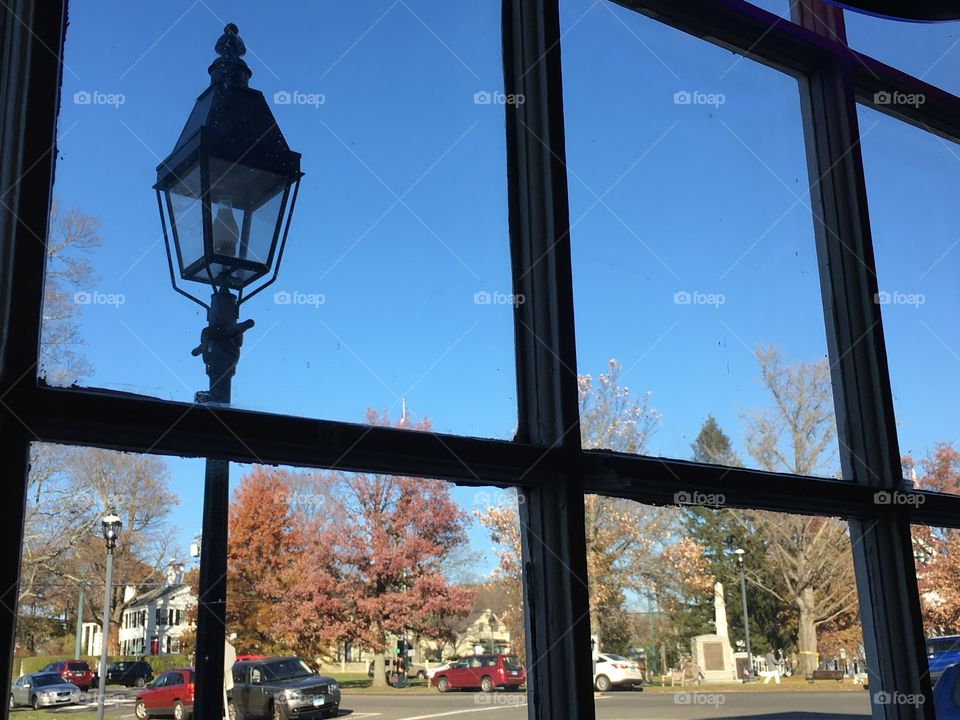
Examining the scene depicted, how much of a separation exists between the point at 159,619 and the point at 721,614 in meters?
1.31

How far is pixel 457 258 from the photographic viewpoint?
196cm

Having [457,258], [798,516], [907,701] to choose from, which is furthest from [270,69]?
[907,701]

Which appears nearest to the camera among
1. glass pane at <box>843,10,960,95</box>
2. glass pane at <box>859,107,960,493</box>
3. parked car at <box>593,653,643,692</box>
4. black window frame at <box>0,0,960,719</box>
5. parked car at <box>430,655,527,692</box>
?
black window frame at <box>0,0,960,719</box>

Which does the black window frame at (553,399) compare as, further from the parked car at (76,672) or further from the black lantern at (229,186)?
the black lantern at (229,186)

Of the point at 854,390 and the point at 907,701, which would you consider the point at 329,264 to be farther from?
the point at 907,701

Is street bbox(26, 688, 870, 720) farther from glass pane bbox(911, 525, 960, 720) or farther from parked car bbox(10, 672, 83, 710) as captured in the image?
glass pane bbox(911, 525, 960, 720)

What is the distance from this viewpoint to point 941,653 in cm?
241

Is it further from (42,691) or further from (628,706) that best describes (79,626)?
(628,706)

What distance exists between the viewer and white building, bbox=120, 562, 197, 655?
4.50ft

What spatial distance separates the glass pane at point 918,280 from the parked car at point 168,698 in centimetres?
206

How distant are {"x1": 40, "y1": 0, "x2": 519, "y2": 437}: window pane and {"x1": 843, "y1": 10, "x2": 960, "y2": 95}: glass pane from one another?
1.48 m

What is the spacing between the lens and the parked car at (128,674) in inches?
52.7

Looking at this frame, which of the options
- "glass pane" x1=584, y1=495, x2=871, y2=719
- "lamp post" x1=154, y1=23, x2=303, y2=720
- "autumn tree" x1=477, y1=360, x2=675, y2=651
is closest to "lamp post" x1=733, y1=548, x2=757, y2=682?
"glass pane" x1=584, y1=495, x2=871, y2=719

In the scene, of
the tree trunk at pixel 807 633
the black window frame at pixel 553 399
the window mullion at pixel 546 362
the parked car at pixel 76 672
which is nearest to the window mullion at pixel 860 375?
the black window frame at pixel 553 399
